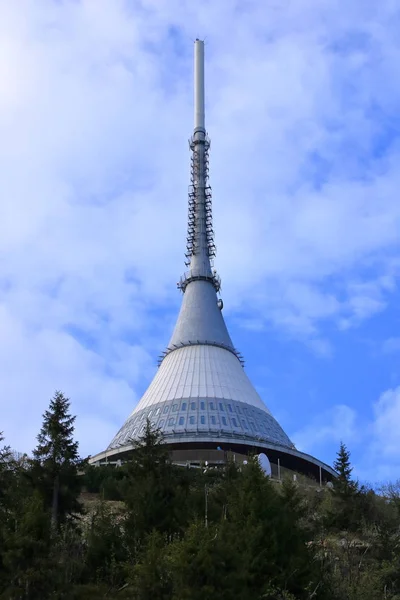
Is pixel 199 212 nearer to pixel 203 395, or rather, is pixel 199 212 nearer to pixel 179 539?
pixel 203 395

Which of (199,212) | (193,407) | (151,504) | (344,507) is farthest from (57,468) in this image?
(199,212)

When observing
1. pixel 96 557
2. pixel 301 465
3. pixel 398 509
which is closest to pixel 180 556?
pixel 96 557

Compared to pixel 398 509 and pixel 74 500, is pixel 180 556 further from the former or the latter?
pixel 398 509

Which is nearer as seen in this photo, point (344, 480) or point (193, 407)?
point (344, 480)

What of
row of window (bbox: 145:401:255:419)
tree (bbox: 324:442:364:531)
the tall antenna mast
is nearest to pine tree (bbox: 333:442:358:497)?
tree (bbox: 324:442:364:531)

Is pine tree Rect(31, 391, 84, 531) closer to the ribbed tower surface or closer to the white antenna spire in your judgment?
the ribbed tower surface

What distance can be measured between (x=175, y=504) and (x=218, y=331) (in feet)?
111

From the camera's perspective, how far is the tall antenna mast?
6219 centimetres

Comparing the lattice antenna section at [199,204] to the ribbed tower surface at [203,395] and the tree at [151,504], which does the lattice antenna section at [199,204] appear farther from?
the tree at [151,504]

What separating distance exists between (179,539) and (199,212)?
44574 millimetres

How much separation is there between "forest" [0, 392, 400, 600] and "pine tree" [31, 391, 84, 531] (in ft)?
0.11

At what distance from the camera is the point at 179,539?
21891 millimetres

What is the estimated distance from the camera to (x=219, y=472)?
34938mm

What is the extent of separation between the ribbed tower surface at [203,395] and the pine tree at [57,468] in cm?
1451
